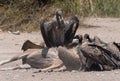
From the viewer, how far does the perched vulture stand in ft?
27.6

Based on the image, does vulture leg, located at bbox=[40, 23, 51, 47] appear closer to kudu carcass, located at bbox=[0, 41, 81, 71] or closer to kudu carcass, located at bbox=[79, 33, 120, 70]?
kudu carcass, located at bbox=[0, 41, 81, 71]

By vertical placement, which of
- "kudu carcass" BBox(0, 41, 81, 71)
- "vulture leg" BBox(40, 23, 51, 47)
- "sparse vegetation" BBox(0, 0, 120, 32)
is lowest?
"sparse vegetation" BBox(0, 0, 120, 32)

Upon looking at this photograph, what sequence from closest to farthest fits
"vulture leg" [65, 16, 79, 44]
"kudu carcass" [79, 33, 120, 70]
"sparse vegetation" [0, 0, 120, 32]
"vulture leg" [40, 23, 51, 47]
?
"kudu carcass" [79, 33, 120, 70]
"vulture leg" [40, 23, 51, 47]
"vulture leg" [65, 16, 79, 44]
"sparse vegetation" [0, 0, 120, 32]

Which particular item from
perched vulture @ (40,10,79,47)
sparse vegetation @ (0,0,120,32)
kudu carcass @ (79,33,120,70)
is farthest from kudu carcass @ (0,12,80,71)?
sparse vegetation @ (0,0,120,32)

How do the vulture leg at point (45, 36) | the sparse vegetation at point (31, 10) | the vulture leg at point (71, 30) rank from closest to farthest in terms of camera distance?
1. the vulture leg at point (45, 36)
2. the vulture leg at point (71, 30)
3. the sparse vegetation at point (31, 10)

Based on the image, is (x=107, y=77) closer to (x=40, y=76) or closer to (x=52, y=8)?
(x=40, y=76)

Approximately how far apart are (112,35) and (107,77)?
8638 mm

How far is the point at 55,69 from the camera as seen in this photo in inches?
334

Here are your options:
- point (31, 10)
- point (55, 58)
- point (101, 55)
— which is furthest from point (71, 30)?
point (31, 10)

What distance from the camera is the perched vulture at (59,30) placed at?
8422 millimetres

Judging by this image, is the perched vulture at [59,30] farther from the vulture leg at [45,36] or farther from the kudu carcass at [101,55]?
the kudu carcass at [101,55]

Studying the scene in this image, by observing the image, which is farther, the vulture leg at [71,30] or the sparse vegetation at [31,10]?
the sparse vegetation at [31,10]

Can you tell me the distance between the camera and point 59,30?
8.51 m

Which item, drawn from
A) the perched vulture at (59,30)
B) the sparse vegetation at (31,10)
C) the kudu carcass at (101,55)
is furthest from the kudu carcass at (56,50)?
the sparse vegetation at (31,10)
